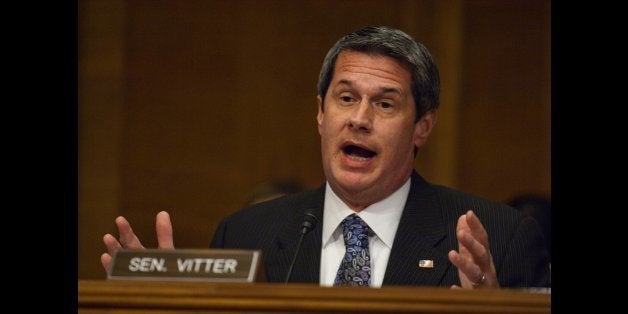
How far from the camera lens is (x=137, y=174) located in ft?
15.0

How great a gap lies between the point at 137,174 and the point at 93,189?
20cm

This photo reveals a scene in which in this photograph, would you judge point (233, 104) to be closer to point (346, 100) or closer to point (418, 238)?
point (346, 100)

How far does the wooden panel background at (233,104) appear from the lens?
179 inches

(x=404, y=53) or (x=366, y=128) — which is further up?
(x=404, y=53)

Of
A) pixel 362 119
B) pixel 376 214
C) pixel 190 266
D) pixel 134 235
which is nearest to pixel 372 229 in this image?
pixel 376 214

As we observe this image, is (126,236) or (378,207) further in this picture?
(378,207)

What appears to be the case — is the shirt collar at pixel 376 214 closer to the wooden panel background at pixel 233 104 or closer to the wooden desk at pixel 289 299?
the wooden desk at pixel 289 299

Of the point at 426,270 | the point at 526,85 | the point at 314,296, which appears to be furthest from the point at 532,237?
the point at 526,85

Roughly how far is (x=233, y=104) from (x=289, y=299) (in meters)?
2.74

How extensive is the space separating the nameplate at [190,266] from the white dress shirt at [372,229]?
588 mm

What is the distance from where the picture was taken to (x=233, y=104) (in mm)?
4641

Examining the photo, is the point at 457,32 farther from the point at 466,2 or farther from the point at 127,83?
the point at 127,83

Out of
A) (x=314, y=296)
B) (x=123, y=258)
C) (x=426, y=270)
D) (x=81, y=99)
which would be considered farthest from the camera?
(x=81, y=99)

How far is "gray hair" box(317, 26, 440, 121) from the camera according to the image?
9.38 feet
